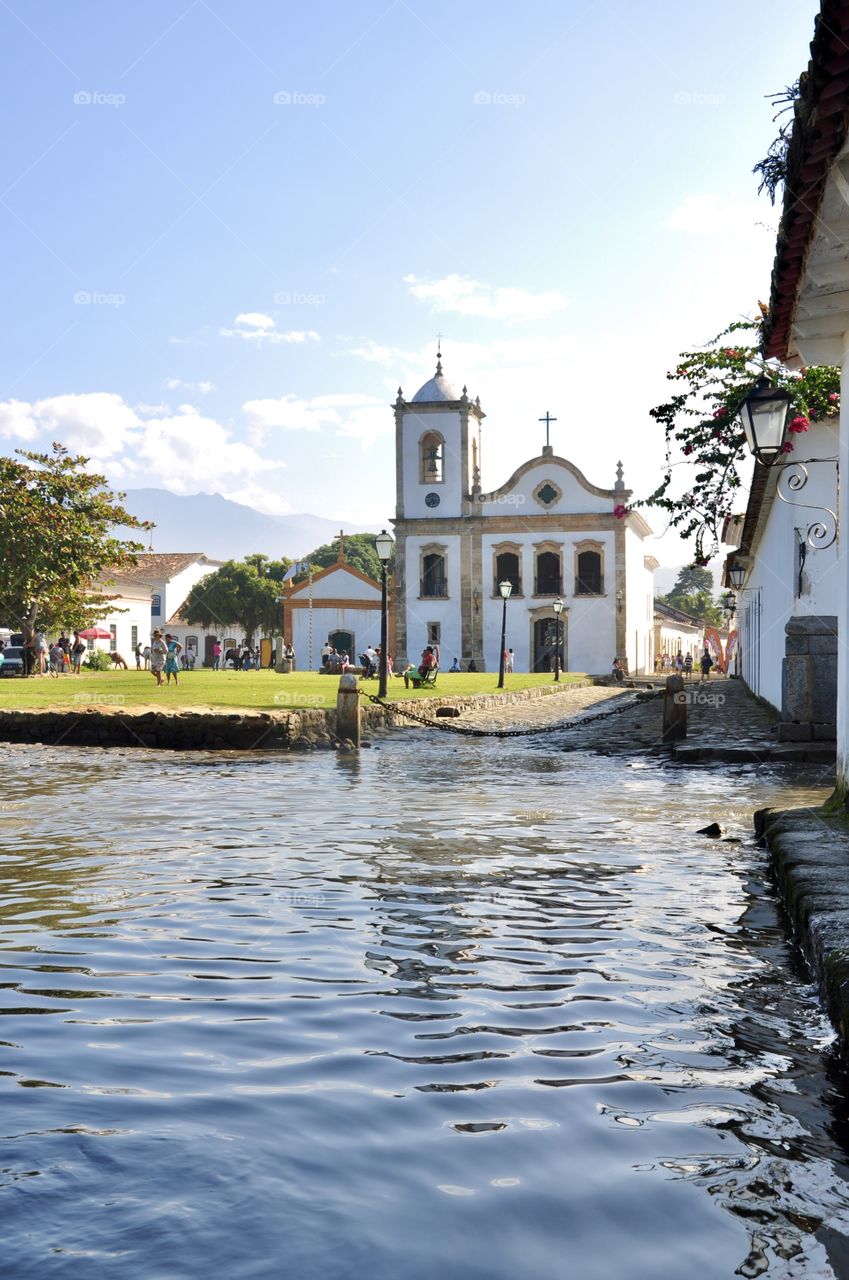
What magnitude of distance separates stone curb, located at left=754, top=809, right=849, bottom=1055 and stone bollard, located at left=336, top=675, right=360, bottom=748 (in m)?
9.26

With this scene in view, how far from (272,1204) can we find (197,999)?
151 centimetres

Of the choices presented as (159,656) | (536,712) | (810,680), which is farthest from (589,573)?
(810,680)

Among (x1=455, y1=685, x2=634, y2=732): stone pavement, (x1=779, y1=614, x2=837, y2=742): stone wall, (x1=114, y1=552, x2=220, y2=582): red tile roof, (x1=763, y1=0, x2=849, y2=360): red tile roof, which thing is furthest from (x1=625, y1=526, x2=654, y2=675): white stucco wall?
(x1=763, y1=0, x2=849, y2=360): red tile roof

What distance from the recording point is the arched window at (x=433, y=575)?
5128 cm

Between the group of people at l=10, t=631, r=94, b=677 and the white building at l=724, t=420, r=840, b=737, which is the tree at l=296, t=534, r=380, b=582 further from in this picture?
the white building at l=724, t=420, r=840, b=737

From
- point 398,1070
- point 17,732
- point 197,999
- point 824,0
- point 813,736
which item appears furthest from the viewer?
point 17,732

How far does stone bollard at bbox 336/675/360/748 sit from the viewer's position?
628 inches

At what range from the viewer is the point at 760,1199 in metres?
2.45

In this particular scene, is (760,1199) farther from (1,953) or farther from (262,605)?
(262,605)

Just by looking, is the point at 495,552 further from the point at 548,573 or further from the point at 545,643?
the point at 545,643

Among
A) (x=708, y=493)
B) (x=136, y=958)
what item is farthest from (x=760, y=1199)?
(x=708, y=493)

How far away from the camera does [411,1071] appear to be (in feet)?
10.5

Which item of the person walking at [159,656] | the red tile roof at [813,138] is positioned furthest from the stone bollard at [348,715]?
the red tile roof at [813,138]

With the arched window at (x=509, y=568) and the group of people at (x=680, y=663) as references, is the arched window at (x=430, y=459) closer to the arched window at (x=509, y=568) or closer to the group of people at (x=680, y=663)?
the arched window at (x=509, y=568)
